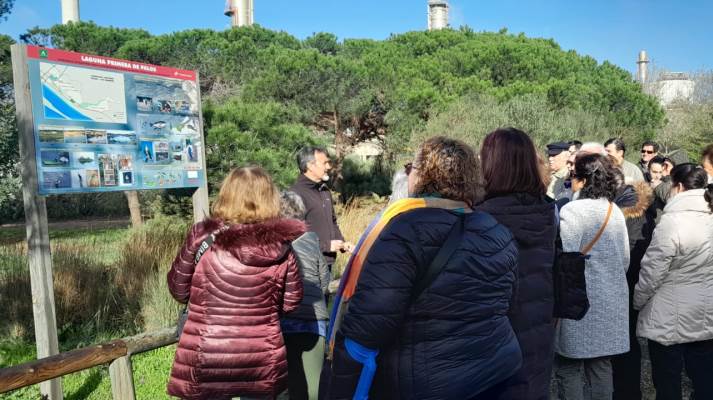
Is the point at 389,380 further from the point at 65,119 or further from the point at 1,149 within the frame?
the point at 1,149

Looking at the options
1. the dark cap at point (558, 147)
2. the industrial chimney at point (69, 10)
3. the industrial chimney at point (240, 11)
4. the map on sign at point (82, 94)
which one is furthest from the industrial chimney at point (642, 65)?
the map on sign at point (82, 94)

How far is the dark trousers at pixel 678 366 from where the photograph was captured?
3416 millimetres

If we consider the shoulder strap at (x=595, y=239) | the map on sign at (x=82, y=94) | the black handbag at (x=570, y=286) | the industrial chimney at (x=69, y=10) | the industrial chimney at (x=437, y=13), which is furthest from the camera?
the industrial chimney at (x=437, y=13)

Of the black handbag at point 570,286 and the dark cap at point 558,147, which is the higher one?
the dark cap at point 558,147

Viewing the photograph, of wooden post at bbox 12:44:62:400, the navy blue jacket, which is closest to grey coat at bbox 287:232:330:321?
the navy blue jacket

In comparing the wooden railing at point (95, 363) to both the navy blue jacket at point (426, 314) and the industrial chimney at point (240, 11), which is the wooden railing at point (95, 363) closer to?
the navy blue jacket at point (426, 314)

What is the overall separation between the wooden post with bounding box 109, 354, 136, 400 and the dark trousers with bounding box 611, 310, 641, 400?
10.1 feet

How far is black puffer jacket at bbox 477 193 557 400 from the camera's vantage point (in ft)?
8.25

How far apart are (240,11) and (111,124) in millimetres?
45507

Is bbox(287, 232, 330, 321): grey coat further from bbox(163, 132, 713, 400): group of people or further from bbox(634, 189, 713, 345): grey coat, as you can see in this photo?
bbox(634, 189, 713, 345): grey coat

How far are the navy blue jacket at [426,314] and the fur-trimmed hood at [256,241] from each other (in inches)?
34.1

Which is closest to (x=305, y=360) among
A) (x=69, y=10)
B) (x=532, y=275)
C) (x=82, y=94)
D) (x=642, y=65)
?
(x=532, y=275)

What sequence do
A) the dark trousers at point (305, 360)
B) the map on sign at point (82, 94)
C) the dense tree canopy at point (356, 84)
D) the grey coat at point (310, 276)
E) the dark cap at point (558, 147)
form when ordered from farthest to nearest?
1. the dense tree canopy at point (356, 84)
2. the dark cap at point (558, 147)
3. the map on sign at point (82, 94)
4. the dark trousers at point (305, 360)
5. the grey coat at point (310, 276)

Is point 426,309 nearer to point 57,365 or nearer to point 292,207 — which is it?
point 292,207
